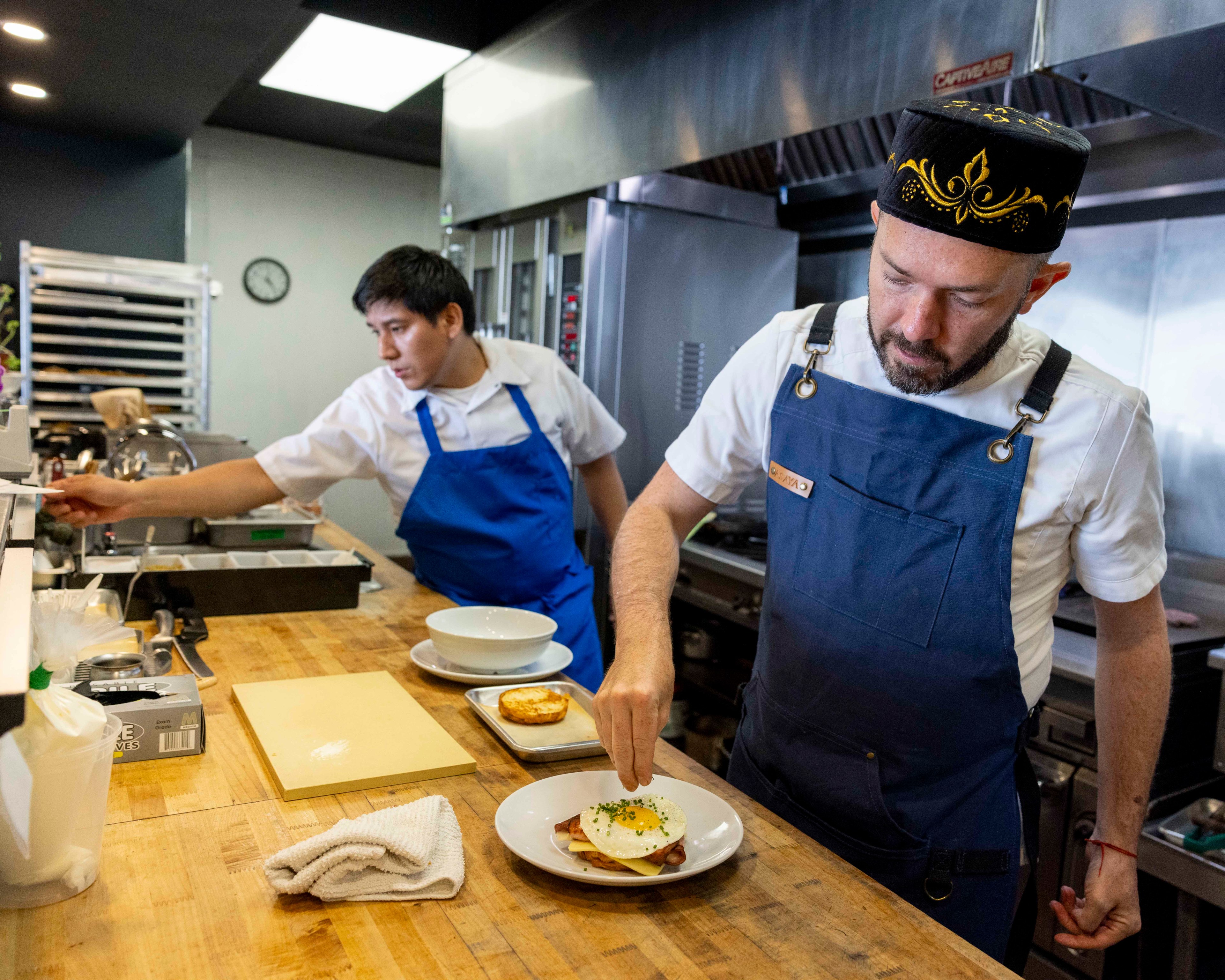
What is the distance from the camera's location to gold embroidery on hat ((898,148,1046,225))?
1.20 m

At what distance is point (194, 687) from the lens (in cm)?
140

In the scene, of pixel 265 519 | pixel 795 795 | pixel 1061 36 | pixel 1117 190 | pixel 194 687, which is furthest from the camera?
pixel 1117 190

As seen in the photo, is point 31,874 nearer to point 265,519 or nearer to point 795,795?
point 795,795

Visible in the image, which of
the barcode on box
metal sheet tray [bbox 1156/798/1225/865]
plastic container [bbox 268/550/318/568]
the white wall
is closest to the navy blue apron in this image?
metal sheet tray [bbox 1156/798/1225/865]

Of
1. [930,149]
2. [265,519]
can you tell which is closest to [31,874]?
[930,149]

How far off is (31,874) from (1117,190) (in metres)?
3.12

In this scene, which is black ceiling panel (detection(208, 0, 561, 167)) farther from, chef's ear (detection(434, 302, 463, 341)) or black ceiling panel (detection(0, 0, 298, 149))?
chef's ear (detection(434, 302, 463, 341))

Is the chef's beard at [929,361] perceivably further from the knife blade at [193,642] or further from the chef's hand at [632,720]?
the knife blade at [193,642]

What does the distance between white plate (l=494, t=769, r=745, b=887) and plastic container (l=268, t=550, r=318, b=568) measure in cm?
117

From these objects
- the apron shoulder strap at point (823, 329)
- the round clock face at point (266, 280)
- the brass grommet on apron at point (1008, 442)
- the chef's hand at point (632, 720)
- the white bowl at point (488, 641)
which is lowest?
the white bowl at point (488, 641)

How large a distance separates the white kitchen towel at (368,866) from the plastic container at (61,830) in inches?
7.3

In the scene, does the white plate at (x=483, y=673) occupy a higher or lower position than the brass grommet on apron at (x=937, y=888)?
higher

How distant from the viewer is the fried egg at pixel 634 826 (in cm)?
106

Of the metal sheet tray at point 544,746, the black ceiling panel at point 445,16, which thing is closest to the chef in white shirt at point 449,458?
the metal sheet tray at point 544,746
